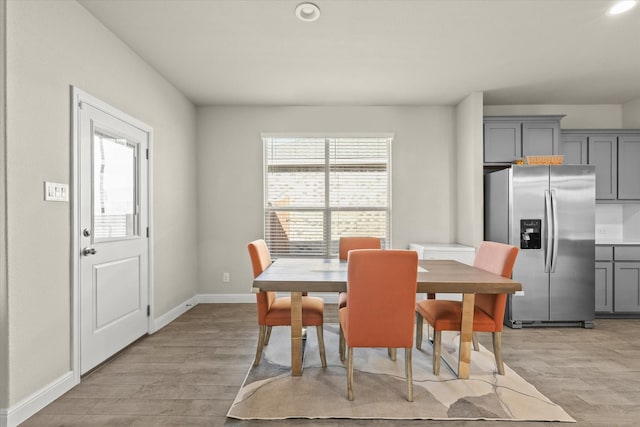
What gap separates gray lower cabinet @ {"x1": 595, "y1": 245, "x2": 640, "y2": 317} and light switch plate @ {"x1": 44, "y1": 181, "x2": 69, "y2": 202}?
5233 mm

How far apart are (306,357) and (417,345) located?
973mm

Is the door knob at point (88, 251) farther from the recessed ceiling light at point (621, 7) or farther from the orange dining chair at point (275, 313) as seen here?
the recessed ceiling light at point (621, 7)

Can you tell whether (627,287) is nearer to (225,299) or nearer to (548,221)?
(548,221)

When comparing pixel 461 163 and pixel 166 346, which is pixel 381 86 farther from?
pixel 166 346

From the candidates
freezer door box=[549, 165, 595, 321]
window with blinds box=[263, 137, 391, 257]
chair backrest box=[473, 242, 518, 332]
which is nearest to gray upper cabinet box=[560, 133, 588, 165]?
freezer door box=[549, 165, 595, 321]

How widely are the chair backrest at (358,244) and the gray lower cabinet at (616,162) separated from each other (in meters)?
2.93

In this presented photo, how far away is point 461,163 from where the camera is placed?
4609 millimetres

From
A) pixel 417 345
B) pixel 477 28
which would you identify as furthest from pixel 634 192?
pixel 417 345

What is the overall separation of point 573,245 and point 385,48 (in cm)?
287

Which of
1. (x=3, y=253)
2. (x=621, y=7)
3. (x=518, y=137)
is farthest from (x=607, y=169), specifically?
(x=3, y=253)

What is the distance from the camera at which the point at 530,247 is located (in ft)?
12.5

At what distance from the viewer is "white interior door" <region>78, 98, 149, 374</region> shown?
2.56 metres

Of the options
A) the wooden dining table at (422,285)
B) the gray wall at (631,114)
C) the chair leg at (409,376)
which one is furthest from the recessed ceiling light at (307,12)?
the gray wall at (631,114)

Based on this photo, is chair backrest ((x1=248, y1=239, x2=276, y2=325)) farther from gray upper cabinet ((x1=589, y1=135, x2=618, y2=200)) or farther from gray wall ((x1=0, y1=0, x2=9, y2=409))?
gray upper cabinet ((x1=589, y1=135, x2=618, y2=200))
